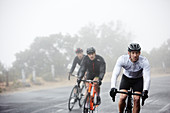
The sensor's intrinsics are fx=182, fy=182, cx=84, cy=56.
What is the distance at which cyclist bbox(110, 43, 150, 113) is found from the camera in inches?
146

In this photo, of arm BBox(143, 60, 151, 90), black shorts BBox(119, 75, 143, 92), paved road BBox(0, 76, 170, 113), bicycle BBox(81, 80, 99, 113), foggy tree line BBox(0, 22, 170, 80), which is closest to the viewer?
arm BBox(143, 60, 151, 90)

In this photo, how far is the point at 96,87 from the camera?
223 inches

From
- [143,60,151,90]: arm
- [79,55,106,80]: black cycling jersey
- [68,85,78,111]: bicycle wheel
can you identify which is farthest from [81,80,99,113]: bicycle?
[143,60,151,90]: arm

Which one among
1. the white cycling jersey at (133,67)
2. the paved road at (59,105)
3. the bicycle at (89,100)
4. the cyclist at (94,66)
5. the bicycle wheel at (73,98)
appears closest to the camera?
the white cycling jersey at (133,67)

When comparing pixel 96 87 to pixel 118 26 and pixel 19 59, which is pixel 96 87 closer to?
pixel 19 59

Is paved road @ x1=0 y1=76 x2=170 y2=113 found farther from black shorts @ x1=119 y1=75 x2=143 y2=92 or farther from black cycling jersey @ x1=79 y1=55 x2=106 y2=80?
black shorts @ x1=119 y1=75 x2=143 y2=92

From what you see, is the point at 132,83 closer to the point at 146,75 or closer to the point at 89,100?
the point at 146,75

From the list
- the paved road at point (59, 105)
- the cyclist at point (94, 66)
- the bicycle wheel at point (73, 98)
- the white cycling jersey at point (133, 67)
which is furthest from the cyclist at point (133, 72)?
the bicycle wheel at point (73, 98)

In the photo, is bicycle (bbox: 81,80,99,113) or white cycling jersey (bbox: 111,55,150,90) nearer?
white cycling jersey (bbox: 111,55,150,90)

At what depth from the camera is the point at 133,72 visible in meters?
4.06

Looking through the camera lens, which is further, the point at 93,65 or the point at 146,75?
the point at 93,65

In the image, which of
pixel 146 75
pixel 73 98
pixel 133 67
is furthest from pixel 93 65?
pixel 146 75

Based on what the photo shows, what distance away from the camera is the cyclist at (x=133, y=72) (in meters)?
3.72

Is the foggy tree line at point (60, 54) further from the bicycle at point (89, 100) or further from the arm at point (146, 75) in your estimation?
the arm at point (146, 75)
